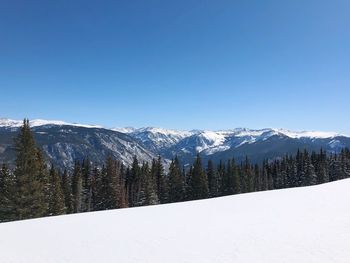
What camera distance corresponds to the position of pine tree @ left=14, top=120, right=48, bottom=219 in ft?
122

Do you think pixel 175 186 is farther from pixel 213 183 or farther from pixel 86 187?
→ pixel 86 187

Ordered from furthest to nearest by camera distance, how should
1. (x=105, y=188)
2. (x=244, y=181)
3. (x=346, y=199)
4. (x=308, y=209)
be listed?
(x=244, y=181)
(x=105, y=188)
(x=346, y=199)
(x=308, y=209)

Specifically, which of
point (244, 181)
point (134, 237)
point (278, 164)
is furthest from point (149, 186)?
point (278, 164)

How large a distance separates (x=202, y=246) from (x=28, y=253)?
6485mm

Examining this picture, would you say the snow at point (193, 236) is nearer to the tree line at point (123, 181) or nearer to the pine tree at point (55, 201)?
the tree line at point (123, 181)

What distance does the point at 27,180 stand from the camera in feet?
124

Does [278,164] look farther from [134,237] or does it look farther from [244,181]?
[134,237]

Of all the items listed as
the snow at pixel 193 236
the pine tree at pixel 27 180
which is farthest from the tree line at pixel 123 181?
the snow at pixel 193 236

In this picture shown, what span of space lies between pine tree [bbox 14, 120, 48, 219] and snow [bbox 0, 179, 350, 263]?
17474 mm

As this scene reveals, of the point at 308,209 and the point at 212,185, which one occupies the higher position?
the point at 308,209

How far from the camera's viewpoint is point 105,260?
470 inches

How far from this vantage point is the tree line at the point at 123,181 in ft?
124

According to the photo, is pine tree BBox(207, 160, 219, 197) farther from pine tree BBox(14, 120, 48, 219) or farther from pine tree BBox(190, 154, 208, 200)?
pine tree BBox(14, 120, 48, 219)

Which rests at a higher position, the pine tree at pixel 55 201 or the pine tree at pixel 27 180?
the pine tree at pixel 27 180
